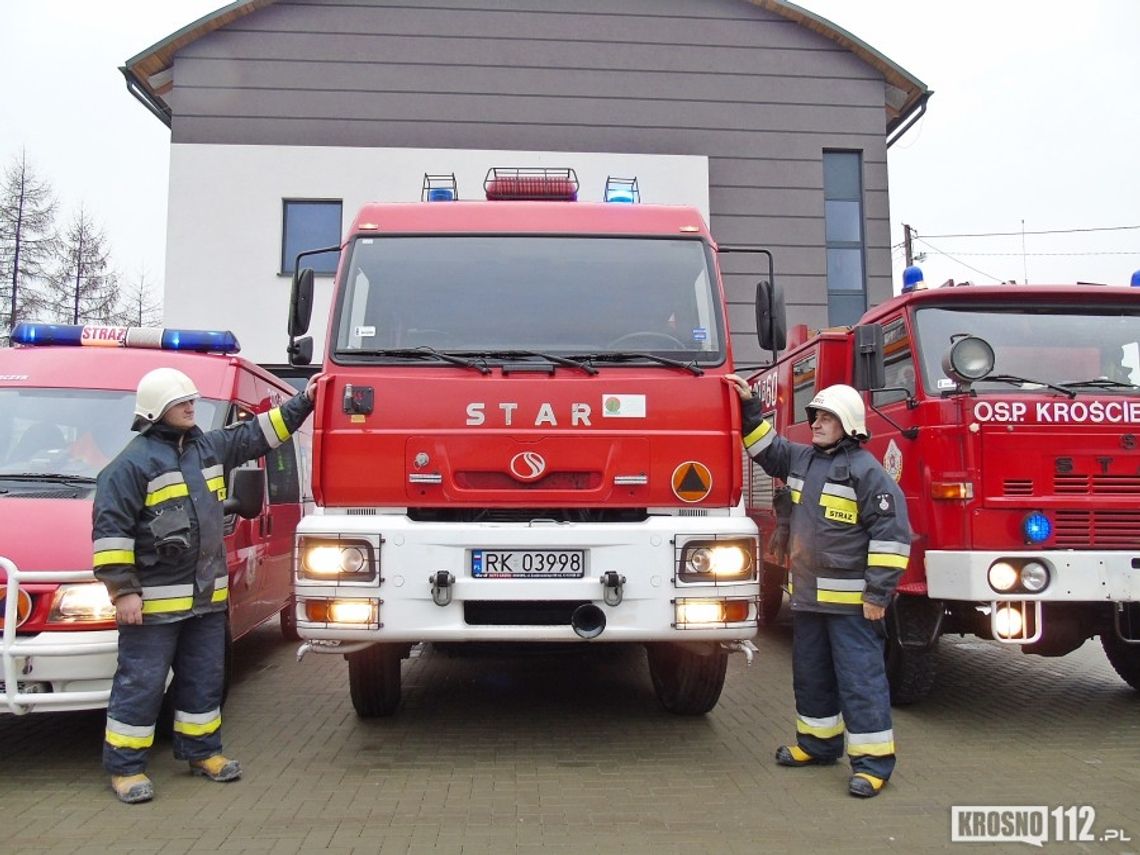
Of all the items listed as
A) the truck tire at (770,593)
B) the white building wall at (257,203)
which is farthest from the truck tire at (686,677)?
the white building wall at (257,203)

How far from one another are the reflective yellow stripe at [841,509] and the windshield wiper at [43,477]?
3.99 meters

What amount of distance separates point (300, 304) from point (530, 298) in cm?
137

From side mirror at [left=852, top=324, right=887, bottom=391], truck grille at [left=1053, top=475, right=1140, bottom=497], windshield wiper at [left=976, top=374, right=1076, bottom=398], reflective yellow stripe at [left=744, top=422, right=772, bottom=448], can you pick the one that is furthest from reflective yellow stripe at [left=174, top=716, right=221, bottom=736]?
truck grille at [left=1053, top=475, right=1140, bottom=497]

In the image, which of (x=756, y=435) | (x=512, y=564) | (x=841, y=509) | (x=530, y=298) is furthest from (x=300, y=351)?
(x=841, y=509)

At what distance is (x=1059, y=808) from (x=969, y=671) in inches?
132

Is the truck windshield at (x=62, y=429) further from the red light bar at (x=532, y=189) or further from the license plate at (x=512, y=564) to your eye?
the red light bar at (x=532, y=189)

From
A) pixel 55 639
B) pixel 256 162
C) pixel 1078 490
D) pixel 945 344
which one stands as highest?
pixel 256 162

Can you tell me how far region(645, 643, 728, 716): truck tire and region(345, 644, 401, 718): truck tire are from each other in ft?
4.97

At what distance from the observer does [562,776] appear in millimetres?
4516

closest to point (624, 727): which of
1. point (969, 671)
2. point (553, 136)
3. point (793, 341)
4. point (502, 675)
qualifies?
point (502, 675)

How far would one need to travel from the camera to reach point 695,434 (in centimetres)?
452

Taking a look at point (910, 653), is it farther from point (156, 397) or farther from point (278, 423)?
point (156, 397)

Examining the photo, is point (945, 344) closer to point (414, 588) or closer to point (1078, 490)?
point (1078, 490)
